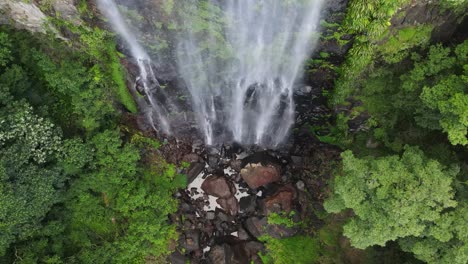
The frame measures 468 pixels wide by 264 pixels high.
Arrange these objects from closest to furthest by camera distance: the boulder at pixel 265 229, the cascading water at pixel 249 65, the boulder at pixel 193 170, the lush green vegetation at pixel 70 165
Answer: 1. the cascading water at pixel 249 65
2. the lush green vegetation at pixel 70 165
3. the boulder at pixel 265 229
4. the boulder at pixel 193 170

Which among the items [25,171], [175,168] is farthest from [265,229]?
[25,171]

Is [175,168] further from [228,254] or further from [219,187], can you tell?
[228,254]

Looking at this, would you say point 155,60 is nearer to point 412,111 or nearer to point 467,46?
point 412,111

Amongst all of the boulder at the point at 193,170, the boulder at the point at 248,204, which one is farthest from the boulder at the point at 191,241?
the boulder at the point at 248,204

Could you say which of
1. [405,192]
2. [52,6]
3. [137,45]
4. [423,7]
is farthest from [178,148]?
[423,7]

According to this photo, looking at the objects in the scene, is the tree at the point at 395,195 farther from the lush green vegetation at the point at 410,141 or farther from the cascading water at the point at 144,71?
the cascading water at the point at 144,71

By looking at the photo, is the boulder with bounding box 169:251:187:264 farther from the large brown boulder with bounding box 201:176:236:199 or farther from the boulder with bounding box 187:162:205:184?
the boulder with bounding box 187:162:205:184
